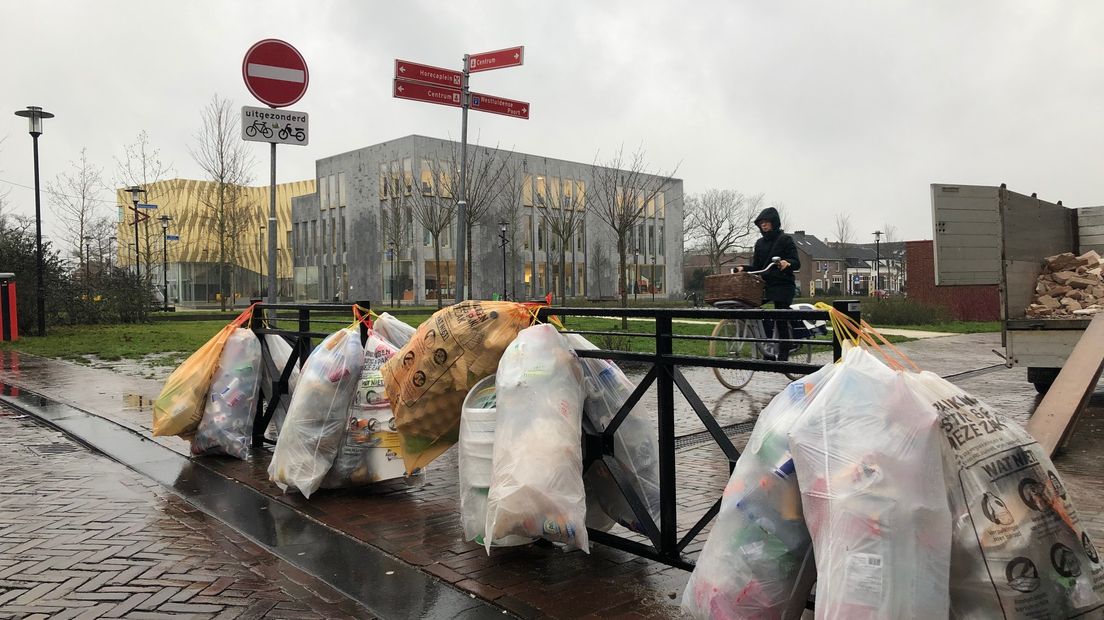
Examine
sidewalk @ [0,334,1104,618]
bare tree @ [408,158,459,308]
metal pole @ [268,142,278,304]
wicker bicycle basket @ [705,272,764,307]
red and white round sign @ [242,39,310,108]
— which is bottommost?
sidewalk @ [0,334,1104,618]

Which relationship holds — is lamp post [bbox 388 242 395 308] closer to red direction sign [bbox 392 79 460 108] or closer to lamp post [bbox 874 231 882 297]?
lamp post [bbox 874 231 882 297]

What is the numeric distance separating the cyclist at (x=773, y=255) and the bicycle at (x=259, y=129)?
16.2 ft

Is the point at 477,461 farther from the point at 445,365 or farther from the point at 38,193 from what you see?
the point at 38,193

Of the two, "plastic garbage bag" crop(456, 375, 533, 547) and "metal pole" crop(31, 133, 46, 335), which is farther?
"metal pole" crop(31, 133, 46, 335)

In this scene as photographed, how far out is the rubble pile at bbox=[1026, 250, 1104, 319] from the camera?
7.87 meters

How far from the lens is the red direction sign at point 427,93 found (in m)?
8.10

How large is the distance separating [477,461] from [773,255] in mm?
5949

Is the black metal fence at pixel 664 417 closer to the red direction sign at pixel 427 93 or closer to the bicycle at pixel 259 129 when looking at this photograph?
the bicycle at pixel 259 129

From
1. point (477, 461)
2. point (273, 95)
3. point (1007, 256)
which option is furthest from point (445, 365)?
point (1007, 256)

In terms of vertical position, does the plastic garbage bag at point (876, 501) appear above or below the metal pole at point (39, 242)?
below

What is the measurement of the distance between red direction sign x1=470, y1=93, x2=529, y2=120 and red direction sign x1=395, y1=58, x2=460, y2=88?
0.29 meters

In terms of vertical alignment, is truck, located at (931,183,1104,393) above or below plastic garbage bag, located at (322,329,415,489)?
above

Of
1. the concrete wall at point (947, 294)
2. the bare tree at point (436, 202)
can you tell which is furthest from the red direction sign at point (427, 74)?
the bare tree at point (436, 202)

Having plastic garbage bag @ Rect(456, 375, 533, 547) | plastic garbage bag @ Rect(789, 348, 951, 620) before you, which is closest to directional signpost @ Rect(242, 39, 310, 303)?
plastic garbage bag @ Rect(456, 375, 533, 547)
